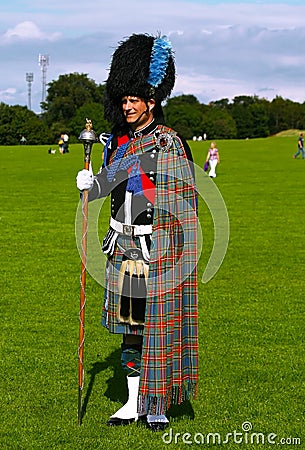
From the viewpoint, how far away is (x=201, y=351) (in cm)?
850

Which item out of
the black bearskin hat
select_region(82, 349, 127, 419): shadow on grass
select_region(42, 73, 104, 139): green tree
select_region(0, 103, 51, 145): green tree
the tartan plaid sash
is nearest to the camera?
the tartan plaid sash

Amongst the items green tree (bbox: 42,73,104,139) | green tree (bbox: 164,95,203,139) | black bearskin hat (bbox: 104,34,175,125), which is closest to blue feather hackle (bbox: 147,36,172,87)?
black bearskin hat (bbox: 104,34,175,125)

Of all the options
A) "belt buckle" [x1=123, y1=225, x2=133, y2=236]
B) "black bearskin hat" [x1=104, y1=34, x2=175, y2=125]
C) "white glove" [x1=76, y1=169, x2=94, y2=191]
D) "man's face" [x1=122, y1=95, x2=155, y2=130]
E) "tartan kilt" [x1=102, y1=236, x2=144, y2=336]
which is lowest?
"tartan kilt" [x1=102, y1=236, x2=144, y2=336]

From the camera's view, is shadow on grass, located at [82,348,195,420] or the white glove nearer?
the white glove

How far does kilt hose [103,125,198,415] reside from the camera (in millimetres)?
5992

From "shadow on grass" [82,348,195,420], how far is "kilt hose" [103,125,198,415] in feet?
1.78

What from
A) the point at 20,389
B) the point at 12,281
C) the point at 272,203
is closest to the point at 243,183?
the point at 272,203

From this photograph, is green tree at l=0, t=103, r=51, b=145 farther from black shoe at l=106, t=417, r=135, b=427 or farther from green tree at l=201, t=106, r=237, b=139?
black shoe at l=106, t=417, r=135, b=427

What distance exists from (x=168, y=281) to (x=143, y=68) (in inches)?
57.4

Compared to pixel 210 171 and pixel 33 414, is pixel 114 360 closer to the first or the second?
pixel 33 414

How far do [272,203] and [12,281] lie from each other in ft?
45.6

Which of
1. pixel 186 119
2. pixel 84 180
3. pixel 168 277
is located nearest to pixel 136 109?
pixel 84 180

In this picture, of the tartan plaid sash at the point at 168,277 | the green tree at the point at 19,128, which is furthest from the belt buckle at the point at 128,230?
the green tree at the point at 19,128

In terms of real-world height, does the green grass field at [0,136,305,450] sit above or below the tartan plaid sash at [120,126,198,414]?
below
